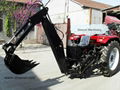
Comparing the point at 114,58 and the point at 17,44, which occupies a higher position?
the point at 17,44

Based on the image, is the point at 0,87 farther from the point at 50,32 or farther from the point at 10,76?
the point at 50,32

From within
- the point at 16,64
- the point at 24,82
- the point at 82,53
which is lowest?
the point at 24,82

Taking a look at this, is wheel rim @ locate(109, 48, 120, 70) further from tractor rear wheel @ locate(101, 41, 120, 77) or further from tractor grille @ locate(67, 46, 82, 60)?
tractor grille @ locate(67, 46, 82, 60)

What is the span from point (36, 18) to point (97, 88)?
85.5 inches

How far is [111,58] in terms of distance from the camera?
5656 millimetres

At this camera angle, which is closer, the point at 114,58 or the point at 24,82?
the point at 24,82

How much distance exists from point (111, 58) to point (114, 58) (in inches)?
7.6

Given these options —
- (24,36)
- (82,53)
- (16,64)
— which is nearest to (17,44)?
(24,36)

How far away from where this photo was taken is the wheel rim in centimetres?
557

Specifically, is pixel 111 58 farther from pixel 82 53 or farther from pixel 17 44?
pixel 17 44

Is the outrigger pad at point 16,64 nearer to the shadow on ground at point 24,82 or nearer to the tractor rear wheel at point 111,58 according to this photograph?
the shadow on ground at point 24,82

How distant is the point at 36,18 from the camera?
4.21 metres

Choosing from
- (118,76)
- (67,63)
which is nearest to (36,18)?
(67,63)

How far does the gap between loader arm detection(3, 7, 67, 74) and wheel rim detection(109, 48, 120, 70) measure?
1613 millimetres
